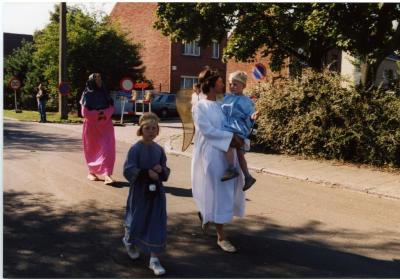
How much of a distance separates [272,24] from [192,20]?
3.54m

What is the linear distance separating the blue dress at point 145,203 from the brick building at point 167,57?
29277 mm

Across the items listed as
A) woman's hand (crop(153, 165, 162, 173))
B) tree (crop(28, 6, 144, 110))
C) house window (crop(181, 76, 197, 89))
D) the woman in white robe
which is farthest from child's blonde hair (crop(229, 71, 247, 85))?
house window (crop(181, 76, 197, 89))

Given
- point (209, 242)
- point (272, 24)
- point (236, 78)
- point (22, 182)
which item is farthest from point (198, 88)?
point (272, 24)

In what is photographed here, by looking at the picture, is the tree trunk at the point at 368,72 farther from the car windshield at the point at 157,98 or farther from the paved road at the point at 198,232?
the car windshield at the point at 157,98

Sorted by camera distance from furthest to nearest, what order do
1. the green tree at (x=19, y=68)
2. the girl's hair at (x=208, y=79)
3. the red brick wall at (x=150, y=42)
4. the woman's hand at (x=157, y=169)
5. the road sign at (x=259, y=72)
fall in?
the green tree at (x=19, y=68)
the red brick wall at (x=150, y=42)
the road sign at (x=259, y=72)
the girl's hair at (x=208, y=79)
the woman's hand at (x=157, y=169)

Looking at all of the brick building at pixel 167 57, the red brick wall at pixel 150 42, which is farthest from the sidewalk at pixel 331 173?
the red brick wall at pixel 150 42

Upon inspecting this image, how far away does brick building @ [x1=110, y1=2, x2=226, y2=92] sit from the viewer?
34688mm

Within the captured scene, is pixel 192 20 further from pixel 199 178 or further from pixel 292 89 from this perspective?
pixel 199 178

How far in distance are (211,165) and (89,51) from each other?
74.3ft

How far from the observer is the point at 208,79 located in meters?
4.88

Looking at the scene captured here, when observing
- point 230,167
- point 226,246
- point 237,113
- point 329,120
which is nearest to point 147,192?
point 230,167

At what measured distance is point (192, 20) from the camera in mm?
17719

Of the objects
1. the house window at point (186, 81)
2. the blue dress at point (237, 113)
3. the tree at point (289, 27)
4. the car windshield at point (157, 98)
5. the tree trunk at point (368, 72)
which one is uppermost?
the tree at point (289, 27)

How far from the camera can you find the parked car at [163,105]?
27547mm
